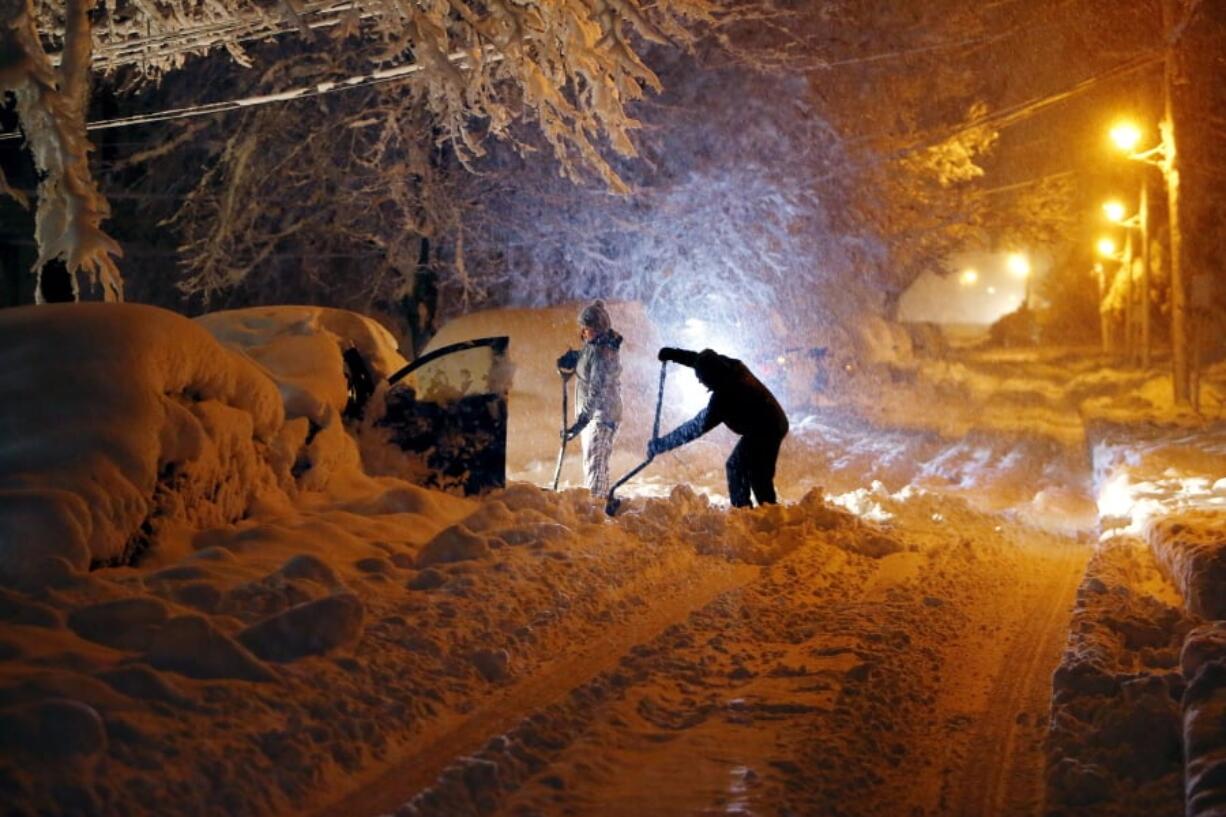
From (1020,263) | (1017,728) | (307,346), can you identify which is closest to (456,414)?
(307,346)

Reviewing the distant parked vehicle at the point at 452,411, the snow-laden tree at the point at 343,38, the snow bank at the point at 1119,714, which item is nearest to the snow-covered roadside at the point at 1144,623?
the snow bank at the point at 1119,714

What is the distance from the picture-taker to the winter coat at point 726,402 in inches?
341

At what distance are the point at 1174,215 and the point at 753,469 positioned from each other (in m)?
11.4

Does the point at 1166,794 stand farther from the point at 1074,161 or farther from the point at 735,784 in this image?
the point at 1074,161

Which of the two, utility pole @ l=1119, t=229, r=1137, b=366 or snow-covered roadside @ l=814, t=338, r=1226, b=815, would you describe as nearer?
snow-covered roadside @ l=814, t=338, r=1226, b=815

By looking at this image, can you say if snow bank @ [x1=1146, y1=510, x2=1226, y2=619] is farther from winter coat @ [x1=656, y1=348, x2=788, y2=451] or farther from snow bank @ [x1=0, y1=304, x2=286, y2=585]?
snow bank @ [x1=0, y1=304, x2=286, y2=585]

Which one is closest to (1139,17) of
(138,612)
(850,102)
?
(850,102)

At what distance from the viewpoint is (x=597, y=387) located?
34.0ft

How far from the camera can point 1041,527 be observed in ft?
32.2

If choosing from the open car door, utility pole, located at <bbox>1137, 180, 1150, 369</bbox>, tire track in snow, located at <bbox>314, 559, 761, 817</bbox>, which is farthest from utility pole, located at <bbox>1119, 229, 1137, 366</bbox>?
tire track in snow, located at <bbox>314, 559, 761, 817</bbox>

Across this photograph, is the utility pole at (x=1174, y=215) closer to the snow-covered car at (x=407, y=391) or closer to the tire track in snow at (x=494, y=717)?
the snow-covered car at (x=407, y=391)

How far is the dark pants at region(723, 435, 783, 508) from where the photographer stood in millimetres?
8969

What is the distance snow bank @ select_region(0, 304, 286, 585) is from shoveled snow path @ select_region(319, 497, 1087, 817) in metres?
2.10

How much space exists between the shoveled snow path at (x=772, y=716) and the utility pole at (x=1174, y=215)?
1216 cm
